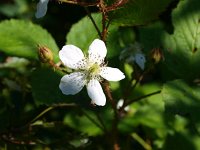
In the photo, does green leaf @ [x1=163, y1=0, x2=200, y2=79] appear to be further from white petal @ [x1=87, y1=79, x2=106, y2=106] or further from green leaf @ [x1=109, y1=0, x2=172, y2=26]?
white petal @ [x1=87, y1=79, x2=106, y2=106]

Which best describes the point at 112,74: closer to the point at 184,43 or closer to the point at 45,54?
the point at 45,54

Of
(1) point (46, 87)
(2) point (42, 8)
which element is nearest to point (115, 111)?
(1) point (46, 87)

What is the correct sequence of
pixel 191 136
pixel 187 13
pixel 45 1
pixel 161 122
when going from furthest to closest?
1. pixel 161 122
2. pixel 191 136
3. pixel 187 13
4. pixel 45 1

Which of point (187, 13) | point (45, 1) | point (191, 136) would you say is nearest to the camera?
point (45, 1)

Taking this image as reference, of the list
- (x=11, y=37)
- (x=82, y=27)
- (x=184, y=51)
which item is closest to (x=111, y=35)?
(x=82, y=27)

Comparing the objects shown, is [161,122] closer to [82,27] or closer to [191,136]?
[191,136]

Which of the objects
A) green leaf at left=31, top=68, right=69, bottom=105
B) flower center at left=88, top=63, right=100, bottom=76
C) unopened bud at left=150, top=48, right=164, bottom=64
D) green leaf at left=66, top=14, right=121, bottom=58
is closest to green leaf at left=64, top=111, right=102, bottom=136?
green leaf at left=31, top=68, right=69, bottom=105
